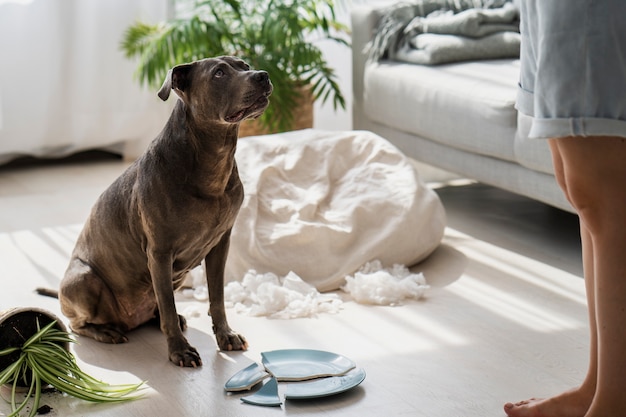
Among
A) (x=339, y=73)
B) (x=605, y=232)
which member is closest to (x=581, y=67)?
(x=605, y=232)

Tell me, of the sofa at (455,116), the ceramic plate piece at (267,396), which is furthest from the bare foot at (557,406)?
the sofa at (455,116)

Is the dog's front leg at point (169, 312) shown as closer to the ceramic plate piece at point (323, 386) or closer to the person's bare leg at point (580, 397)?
the ceramic plate piece at point (323, 386)

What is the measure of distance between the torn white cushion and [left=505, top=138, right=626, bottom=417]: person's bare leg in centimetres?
133

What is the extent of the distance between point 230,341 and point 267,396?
→ 1.12 feet

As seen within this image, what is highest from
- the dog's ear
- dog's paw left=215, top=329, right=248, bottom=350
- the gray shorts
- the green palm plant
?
the gray shorts

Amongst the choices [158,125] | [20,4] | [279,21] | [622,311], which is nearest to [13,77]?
[20,4]

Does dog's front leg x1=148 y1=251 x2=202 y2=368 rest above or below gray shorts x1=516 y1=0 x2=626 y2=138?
below

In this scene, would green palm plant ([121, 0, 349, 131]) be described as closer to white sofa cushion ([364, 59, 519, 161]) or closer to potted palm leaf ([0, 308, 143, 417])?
white sofa cushion ([364, 59, 519, 161])

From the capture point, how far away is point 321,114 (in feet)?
17.6

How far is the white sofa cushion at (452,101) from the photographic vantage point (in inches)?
133

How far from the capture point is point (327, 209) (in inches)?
127

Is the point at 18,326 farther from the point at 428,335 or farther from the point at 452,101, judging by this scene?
the point at 452,101

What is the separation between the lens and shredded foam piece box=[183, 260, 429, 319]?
9.12 feet

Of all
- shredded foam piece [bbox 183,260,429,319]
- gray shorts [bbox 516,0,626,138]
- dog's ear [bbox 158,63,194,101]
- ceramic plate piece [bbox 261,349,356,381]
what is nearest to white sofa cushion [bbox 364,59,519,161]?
shredded foam piece [bbox 183,260,429,319]
